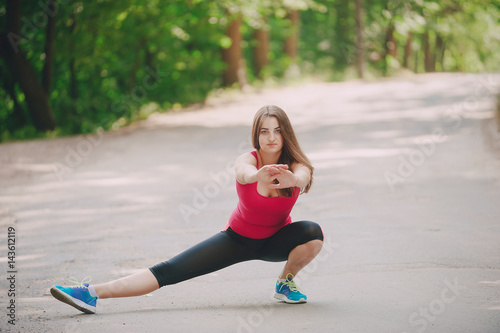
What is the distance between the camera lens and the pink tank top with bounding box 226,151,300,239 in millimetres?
4387

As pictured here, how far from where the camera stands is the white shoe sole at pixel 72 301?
4.30 m

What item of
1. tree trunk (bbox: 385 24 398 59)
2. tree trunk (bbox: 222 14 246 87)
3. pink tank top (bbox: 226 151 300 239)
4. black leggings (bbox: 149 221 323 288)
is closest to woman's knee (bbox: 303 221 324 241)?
black leggings (bbox: 149 221 323 288)

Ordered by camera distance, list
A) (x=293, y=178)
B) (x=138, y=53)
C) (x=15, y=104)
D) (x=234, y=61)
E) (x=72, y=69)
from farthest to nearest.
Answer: (x=234, y=61) → (x=138, y=53) → (x=72, y=69) → (x=15, y=104) → (x=293, y=178)

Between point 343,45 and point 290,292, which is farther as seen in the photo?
point 343,45

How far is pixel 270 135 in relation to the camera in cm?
452

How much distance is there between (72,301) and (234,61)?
20648 mm

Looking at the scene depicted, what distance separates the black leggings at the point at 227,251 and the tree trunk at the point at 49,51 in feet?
41.9

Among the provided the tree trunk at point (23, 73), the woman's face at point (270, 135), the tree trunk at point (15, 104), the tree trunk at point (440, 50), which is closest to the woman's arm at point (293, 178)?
the woman's face at point (270, 135)

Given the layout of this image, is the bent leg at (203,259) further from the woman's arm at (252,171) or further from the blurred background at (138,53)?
the blurred background at (138,53)

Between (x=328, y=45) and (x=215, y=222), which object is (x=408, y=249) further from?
(x=328, y=45)

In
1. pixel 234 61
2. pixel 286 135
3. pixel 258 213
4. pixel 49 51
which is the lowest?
pixel 234 61

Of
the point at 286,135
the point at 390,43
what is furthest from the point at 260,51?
the point at 286,135

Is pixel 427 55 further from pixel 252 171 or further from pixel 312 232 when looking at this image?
pixel 252 171

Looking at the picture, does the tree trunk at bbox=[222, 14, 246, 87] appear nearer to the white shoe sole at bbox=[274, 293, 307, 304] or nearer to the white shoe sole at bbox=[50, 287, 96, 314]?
the white shoe sole at bbox=[274, 293, 307, 304]
